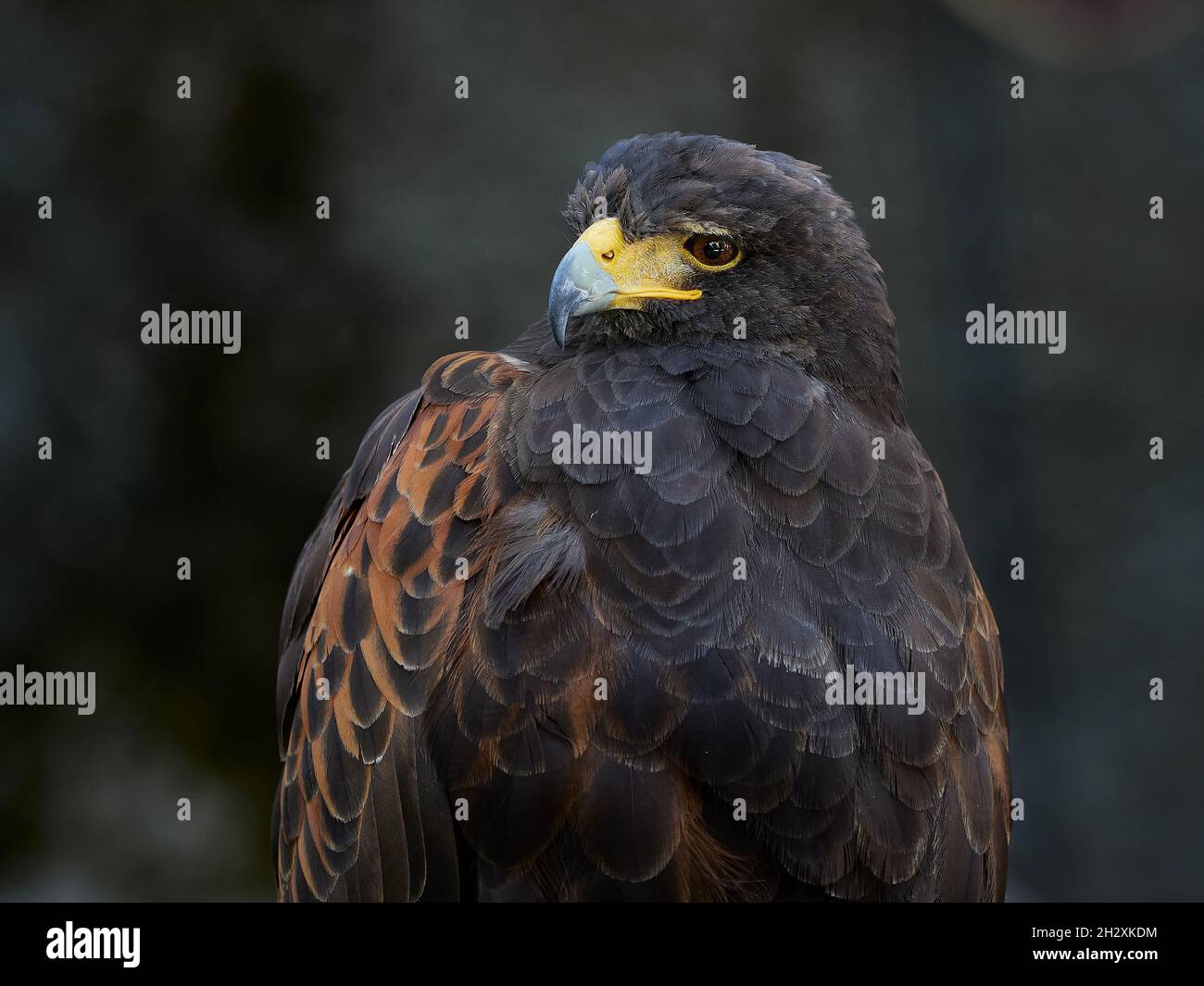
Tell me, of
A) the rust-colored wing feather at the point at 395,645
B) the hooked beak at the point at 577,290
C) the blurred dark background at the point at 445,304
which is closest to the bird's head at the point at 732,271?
the hooked beak at the point at 577,290

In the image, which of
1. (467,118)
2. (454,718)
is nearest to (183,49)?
(467,118)

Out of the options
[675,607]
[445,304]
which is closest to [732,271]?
[675,607]

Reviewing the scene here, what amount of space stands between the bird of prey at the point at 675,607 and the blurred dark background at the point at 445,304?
274 cm

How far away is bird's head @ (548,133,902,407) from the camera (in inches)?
101

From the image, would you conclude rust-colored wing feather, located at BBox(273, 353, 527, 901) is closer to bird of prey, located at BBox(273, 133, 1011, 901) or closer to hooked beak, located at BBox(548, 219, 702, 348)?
bird of prey, located at BBox(273, 133, 1011, 901)

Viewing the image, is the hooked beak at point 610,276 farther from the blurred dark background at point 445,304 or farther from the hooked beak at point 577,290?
the blurred dark background at point 445,304

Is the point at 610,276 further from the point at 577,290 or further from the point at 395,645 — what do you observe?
the point at 395,645

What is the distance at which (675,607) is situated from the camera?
2379 mm

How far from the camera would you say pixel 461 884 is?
8.38 ft

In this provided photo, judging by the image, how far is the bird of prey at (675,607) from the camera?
2.38m

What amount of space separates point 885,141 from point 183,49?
120 inches

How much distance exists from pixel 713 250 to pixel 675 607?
0.77 m

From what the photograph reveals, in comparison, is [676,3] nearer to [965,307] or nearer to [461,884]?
[965,307]

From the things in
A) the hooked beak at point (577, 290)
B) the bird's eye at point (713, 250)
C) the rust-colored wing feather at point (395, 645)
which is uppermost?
the bird's eye at point (713, 250)
